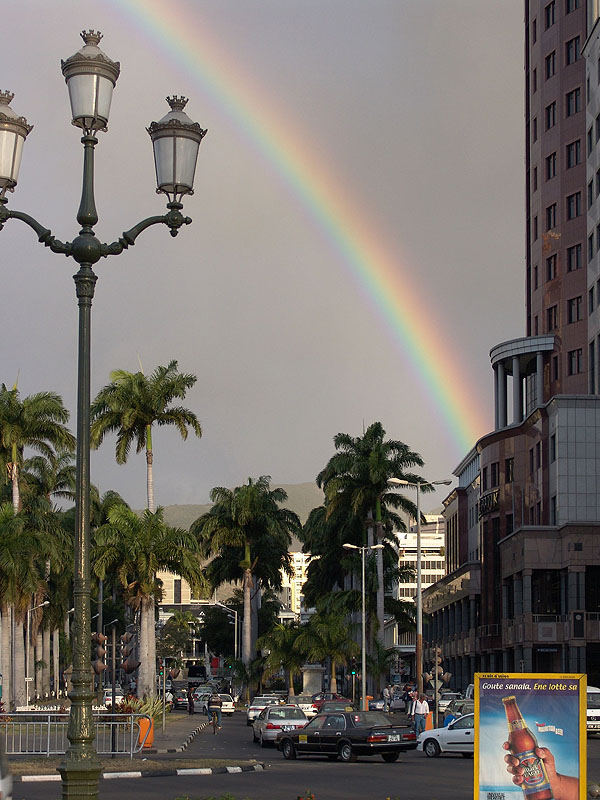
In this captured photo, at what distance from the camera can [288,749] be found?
37.1m

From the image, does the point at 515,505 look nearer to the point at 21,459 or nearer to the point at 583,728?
the point at 21,459

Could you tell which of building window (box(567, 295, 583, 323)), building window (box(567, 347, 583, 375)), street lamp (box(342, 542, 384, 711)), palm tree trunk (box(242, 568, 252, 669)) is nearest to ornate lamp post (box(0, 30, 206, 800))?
street lamp (box(342, 542, 384, 711))

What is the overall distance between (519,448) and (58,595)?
40.7 meters

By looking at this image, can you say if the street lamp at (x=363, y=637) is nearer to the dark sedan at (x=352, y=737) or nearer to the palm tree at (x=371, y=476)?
the palm tree at (x=371, y=476)

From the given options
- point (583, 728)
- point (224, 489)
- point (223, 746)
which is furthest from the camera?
point (224, 489)

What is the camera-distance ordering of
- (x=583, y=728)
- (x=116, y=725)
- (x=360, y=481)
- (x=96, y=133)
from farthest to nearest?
(x=360, y=481) < (x=116, y=725) < (x=96, y=133) < (x=583, y=728)

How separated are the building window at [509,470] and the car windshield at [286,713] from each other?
5024cm

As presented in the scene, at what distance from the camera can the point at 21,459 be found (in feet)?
264

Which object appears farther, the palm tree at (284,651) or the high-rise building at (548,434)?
the palm tree at (284,651)

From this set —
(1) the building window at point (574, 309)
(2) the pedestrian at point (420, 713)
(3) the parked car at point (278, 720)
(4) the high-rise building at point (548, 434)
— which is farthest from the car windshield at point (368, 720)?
(1) the building window at point (574, 309)

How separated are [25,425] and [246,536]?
23867 mm

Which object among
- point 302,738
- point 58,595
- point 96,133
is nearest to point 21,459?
point 58,595

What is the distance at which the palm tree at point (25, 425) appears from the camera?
260 ft

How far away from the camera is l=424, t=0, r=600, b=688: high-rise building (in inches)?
3076
